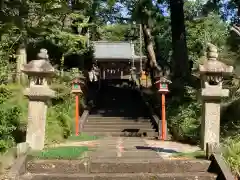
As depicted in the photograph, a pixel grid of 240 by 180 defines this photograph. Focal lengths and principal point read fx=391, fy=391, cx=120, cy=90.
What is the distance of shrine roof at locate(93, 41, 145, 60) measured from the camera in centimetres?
3797

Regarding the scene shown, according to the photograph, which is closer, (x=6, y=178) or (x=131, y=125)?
(x=6, y=178)

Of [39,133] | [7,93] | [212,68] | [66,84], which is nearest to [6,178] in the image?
[39,133]

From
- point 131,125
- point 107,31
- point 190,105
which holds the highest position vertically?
point 107,31

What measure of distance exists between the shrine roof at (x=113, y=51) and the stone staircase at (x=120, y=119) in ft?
46.4

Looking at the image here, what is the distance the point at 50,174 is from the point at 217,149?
3.15 meters

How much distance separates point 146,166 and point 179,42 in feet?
41.1

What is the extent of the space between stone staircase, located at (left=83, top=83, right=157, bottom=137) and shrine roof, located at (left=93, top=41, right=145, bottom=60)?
46.4 feet

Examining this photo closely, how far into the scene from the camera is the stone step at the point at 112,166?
6977 mm

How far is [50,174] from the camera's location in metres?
6.82

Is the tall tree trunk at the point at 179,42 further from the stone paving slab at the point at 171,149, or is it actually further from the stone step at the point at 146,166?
the stone step at the point at 146,166

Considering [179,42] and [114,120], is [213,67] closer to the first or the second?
[114,120]

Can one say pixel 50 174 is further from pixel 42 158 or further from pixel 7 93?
pixel 7 93

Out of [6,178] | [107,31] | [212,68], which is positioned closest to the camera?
[6,178]

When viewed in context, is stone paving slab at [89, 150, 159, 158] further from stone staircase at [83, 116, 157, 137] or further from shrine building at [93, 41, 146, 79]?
shrine building at [93, 41, 146, 79]
